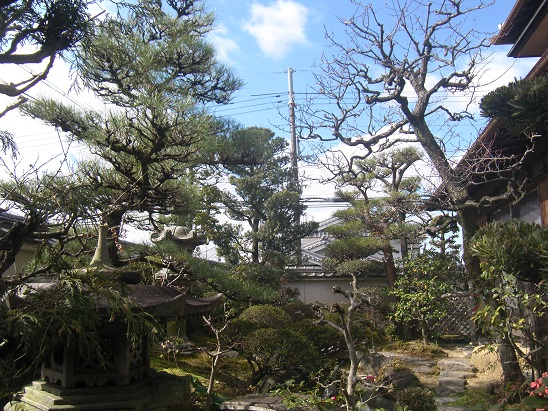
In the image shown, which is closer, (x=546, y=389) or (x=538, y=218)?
(x=546, y=389)

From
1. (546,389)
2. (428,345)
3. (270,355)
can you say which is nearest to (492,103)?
(546,389)

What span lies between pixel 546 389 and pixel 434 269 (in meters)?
7.43

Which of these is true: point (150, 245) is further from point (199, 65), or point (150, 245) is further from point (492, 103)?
point (492, 103)

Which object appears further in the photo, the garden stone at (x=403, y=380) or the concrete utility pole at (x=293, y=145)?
the concrete utility pole at (x=293, y=145)

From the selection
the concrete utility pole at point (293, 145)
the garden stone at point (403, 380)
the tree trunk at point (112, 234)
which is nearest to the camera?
the tree trunk at point (112, 234)

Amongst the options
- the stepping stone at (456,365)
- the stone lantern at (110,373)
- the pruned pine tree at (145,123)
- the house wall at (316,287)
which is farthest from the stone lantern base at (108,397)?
the house wall at (316,287)

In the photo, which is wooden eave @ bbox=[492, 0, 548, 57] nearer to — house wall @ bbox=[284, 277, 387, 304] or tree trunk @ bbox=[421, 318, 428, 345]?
tree trunk @ bbox=[421, 318, 428, 345]

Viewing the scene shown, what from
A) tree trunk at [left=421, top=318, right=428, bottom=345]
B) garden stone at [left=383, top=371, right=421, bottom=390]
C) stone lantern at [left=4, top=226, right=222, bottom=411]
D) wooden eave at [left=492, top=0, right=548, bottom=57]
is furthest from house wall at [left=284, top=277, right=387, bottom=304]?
stone lantern at [left=4, top=226, right=222, bottom=411]

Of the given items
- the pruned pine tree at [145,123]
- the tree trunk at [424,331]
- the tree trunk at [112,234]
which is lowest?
the tree trunk at [424,331]

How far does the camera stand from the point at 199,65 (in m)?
10.5

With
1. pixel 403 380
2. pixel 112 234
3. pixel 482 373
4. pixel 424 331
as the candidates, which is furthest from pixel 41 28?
pixel 424 331

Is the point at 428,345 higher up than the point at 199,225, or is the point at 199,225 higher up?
the point at 199,225

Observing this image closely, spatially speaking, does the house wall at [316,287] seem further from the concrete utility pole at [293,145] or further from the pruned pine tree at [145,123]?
the pruned pine tree at [145,123]

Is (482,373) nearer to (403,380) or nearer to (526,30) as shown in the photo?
(403,380)
